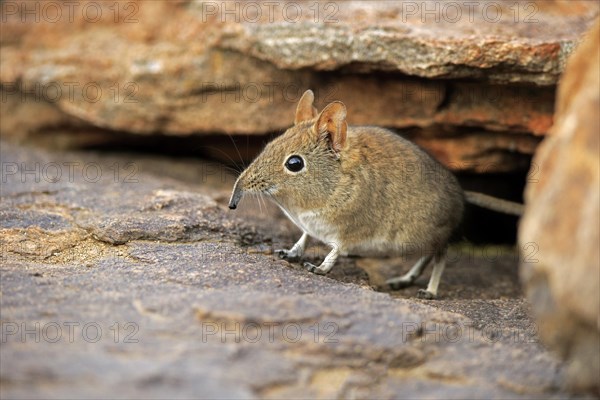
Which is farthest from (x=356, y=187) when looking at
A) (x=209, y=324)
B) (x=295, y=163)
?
(x=209, y=324)

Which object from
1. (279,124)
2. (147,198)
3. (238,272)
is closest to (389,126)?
(279,124)

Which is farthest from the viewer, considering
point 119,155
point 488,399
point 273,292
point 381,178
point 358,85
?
point 119,155

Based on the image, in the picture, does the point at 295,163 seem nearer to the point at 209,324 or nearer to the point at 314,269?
the point at 314,269

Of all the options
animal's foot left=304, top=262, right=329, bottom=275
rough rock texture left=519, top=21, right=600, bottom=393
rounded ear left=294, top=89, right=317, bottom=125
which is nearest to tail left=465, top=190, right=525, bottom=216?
rounded ear left=294, top=89, right=317, bottom=125

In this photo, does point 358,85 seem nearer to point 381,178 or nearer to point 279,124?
point 279,124

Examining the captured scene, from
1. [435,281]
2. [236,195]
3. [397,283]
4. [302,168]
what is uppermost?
[302,168]

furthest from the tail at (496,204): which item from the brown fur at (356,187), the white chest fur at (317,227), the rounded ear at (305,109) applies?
the rounded ear at (305,109)

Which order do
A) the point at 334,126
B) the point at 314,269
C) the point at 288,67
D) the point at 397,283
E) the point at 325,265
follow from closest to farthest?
the point at 314,269 → the point at 325,265 → the point at 334,126 → the point at 397,283 → the point at 288,67

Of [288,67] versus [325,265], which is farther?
[288,67]
